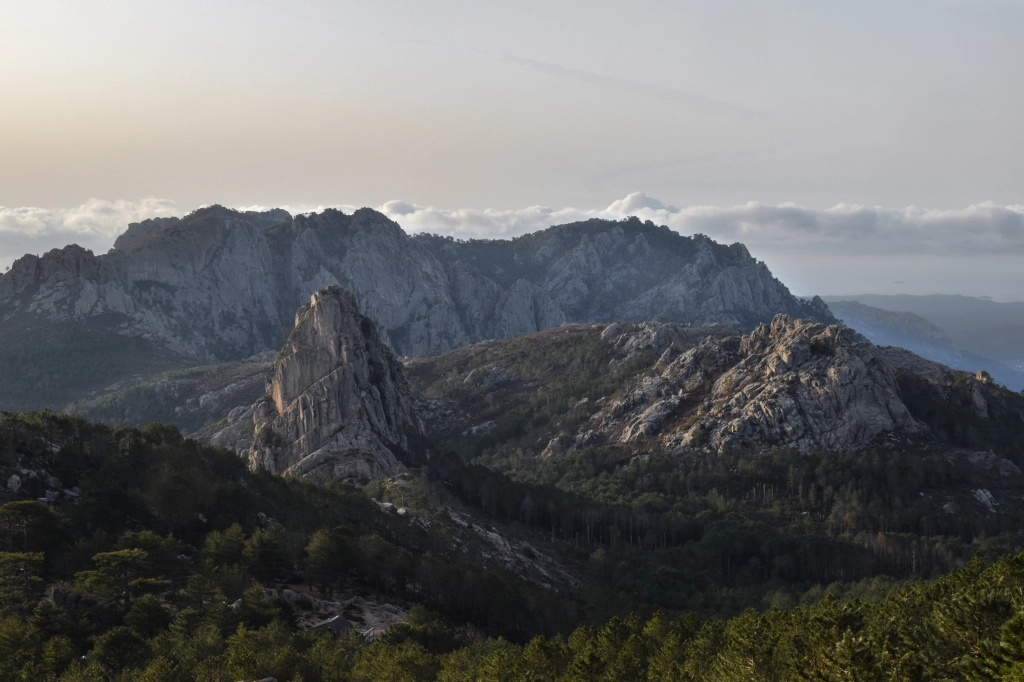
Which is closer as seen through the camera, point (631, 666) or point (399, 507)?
point (631, 666)

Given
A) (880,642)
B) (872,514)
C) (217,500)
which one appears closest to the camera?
(880,642)

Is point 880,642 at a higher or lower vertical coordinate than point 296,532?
higher

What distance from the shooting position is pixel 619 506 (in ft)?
635

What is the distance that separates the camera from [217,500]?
121 metres

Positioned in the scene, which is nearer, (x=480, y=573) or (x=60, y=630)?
(x=60, y=630)

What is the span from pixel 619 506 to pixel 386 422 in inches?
2214

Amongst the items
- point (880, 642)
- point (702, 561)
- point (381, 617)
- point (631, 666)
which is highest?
point (880, 642)

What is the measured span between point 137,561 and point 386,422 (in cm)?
10736

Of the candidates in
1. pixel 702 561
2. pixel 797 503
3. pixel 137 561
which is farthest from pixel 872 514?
pixel 137 561

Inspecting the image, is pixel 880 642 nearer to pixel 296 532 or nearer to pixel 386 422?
pixel 296 532

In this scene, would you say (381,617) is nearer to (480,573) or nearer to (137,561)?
(480,573)

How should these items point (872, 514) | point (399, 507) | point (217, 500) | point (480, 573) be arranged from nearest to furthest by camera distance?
point (480, 573) < point (217, 500) < point (399, 507) < point (872, 514)

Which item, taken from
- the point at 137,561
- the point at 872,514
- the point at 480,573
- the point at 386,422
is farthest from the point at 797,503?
the point at 137,561

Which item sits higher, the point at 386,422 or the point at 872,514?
the point at 386,422
